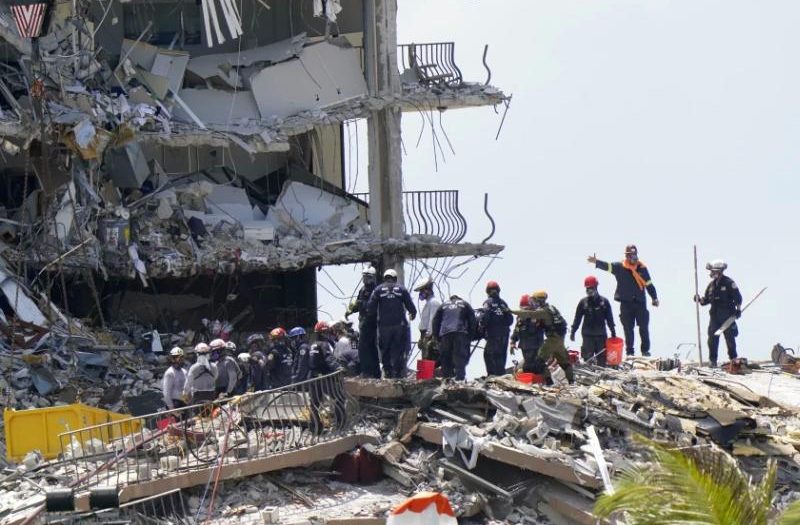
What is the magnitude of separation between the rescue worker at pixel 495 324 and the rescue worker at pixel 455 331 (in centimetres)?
20

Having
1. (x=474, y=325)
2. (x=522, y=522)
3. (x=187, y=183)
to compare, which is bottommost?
(x=522, y=522)

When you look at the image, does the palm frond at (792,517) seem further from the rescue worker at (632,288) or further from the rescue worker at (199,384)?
the rescue worker at (632,288)

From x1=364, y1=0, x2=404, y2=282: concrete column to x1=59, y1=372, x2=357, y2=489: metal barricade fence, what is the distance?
1481 cm

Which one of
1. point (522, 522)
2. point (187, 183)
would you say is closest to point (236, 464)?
point (522, 522)

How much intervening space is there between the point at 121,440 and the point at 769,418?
25.1 ft

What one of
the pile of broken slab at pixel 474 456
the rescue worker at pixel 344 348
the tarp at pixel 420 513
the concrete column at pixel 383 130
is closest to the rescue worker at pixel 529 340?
the pile of broken slab at pixel 474 456

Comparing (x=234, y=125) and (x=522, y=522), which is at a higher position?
(x=234, y=125)

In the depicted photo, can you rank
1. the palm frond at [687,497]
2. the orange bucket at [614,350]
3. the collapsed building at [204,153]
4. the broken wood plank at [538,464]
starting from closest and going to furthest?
the palm frond at [687,497] → the broken wood plank at [538,464] → the orange bucket at [614,350] → the collapsed building at [204,153]

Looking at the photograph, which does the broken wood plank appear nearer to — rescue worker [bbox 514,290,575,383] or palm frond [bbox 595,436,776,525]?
rescue worker [bbox 514,290,575,383]

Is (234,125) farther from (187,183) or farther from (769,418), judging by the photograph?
(769,418)

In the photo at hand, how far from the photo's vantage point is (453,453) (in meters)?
20.2

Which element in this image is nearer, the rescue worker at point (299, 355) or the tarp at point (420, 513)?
the tarp at point (420, 513)

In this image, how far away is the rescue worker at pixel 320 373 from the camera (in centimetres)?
2073

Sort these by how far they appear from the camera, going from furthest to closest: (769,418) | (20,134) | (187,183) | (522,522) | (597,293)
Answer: (187,183)
(20,134)
(597,293)
(769,418)
(522,522)
